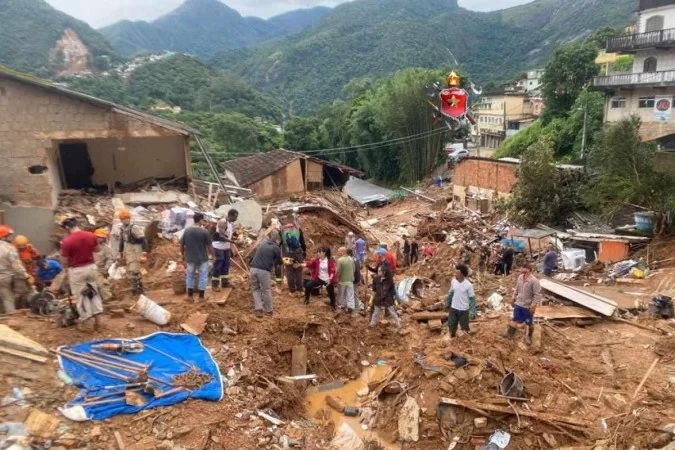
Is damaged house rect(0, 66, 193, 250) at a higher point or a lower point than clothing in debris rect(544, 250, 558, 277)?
higher

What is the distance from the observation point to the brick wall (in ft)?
85.3

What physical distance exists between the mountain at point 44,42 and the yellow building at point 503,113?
212 ft

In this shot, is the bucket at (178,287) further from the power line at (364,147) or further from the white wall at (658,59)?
the white wall at (658,59)

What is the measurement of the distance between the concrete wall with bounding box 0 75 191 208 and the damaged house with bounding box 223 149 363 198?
1327 centimetres

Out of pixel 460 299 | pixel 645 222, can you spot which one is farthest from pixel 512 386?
pixel 645 222

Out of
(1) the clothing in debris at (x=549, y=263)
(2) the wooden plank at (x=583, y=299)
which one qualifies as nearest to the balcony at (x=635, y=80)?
(1) the clothing in debris at (x=549, y=263)

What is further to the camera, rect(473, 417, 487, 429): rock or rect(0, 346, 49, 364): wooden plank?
rect(473, 417, 487, 429): rock

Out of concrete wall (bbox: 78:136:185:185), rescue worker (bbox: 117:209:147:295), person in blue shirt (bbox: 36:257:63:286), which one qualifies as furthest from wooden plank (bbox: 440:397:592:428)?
concrete wall (bbox: 78:136:185:185)

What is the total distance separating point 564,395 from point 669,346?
3.00m

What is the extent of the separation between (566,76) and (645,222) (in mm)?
27567

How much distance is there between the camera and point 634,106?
33188mm

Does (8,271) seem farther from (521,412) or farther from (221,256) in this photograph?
(521,412)

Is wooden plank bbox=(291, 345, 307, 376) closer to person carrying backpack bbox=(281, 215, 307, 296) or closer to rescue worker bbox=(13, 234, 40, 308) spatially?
person carrying backpack bbox=(281, 215, 307, 296)

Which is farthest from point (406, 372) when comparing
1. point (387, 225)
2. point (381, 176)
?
point (381, 176)
